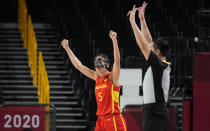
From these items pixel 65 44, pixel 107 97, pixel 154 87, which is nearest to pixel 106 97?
pixel 107 97

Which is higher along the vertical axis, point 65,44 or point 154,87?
point 65,44

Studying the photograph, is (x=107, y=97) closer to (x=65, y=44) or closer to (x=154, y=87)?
(x=65, y=44)

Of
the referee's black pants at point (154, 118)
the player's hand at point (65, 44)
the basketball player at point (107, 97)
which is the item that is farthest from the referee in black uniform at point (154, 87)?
the player's hand at point (65, 44)

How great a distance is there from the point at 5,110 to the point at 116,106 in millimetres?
2770

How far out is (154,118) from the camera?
486 centimetres

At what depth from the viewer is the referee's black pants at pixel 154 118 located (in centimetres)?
486

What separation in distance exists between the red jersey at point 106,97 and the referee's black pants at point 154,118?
4.23 ft

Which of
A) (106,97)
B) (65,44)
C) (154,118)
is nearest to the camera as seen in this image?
(154,118)

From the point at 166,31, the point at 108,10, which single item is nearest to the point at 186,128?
the point at 166,31

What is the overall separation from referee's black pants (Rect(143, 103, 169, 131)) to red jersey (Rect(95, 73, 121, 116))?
4.23 ft

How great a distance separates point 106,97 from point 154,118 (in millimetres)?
1376

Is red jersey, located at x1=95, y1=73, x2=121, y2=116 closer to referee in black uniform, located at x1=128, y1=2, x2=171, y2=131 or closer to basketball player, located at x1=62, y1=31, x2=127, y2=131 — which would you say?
basketball player, located at x1=62, y1=31, x2=127, y2=131

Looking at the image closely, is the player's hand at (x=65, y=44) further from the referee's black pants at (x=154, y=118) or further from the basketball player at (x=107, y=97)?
the referee's black pants at (x=154, y=118)

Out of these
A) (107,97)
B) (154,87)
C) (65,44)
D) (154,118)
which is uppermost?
(65,44)
